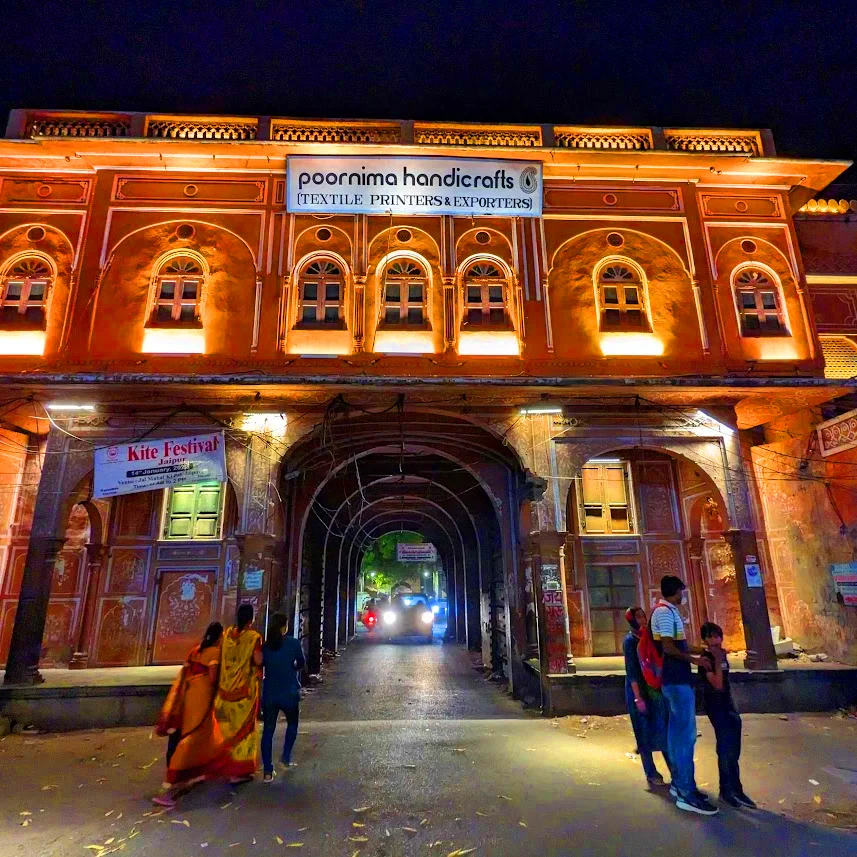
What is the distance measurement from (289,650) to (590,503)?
8672 millimetres

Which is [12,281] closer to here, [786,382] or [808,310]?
[786,382]

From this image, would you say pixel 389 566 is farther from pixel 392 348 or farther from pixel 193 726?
pixel 193 726

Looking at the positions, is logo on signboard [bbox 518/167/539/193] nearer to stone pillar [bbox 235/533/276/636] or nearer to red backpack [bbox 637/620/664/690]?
stone pillar [bbox 235/533/276/636]

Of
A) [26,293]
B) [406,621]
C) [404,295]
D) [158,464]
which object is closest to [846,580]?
[404,295]

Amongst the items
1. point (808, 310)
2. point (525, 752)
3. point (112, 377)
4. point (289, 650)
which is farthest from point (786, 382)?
point (112, 377)

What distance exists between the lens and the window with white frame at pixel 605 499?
1276 cm

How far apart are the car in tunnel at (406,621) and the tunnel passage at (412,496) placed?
807 centimetres

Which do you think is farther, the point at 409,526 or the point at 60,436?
the point at 409,526

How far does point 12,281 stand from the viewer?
10156 millimetres

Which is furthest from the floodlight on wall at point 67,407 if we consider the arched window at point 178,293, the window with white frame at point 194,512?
the window with white frame at point 194,512

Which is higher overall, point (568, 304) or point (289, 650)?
point (568, 304)

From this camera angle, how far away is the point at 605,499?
42.4 feet

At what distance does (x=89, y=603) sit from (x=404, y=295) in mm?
9401

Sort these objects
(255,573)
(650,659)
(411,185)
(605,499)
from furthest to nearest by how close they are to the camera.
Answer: (605,499) → (411,185) → (255,573) → (650,659)
